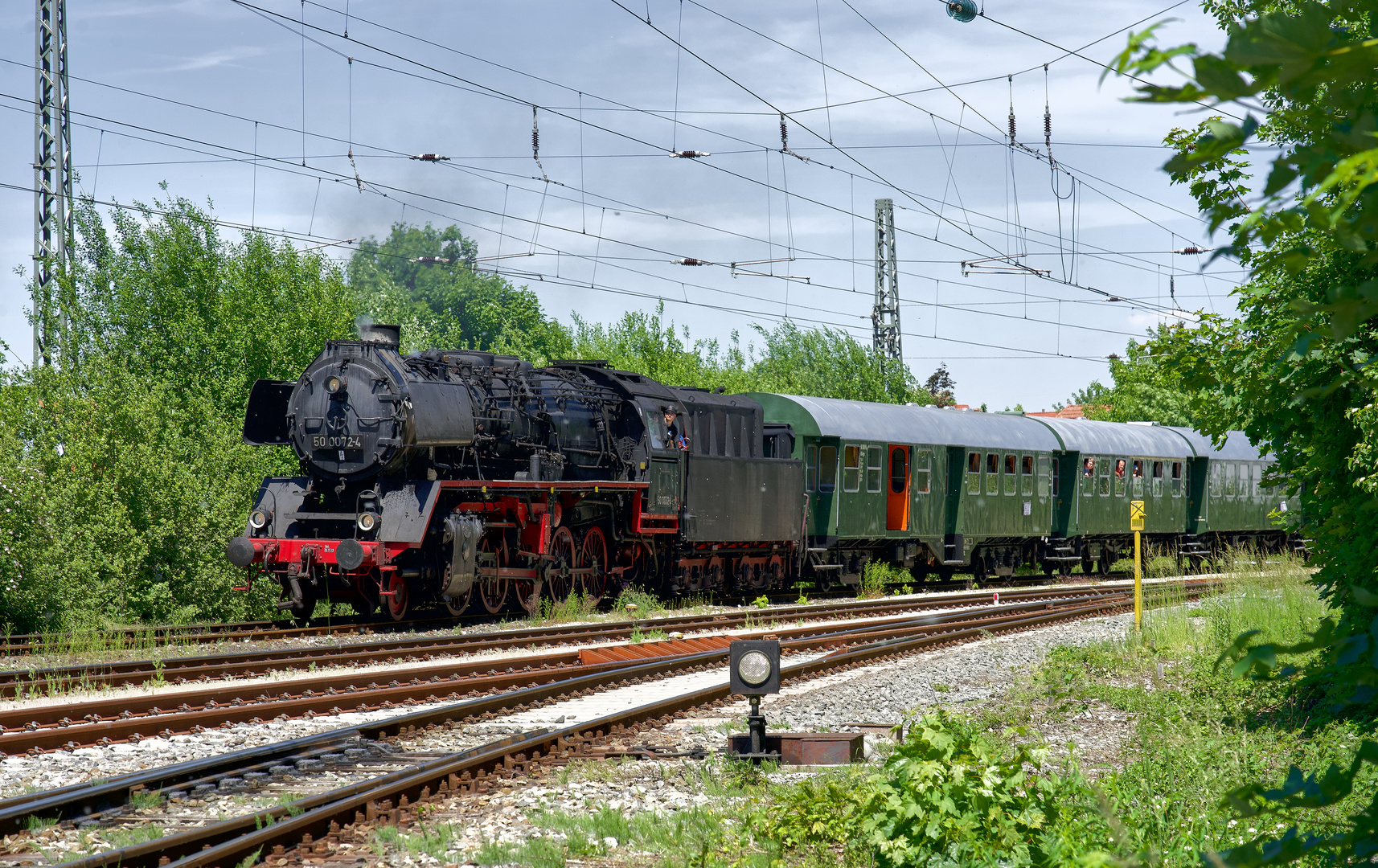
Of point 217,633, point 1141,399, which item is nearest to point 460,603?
point 217,633

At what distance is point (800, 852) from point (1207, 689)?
6529 mm

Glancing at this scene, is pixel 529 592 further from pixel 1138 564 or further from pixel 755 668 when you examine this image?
pixel 755 668

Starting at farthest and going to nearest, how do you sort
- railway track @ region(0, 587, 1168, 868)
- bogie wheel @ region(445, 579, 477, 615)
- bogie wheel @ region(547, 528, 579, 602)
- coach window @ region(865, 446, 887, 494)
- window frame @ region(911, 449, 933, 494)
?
window frame @ region(911, 449, 933, 494), coach window @ region(865, 446, 887, 494), bogie wheel @ region(547, 528, 579, 602), bogie wheel @ region(445, 579, 477, 615), railway track @ region(0, 587, 1168, 868)

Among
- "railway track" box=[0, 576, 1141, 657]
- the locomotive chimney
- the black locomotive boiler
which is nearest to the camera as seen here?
"railway track" box=[0, 576, 1141, 657]

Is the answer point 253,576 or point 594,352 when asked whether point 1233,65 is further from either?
point 594,352

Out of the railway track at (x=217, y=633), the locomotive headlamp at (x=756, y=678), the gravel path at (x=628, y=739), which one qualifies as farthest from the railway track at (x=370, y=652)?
the locomotive headlamp at (x=756, y=678)

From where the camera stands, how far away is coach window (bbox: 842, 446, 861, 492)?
77.0 ft

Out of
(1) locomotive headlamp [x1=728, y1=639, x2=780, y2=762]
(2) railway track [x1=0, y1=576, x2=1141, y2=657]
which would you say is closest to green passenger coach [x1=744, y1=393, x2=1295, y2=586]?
(2) railway track [x1=0, y1=576, x2=1141, y2=657]

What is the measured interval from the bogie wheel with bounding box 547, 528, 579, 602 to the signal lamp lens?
10.6m

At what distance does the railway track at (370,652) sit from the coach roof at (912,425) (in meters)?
4.10

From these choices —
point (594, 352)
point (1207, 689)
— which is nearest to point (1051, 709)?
point (1207, 689)

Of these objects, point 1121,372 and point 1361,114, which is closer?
point 1361,114

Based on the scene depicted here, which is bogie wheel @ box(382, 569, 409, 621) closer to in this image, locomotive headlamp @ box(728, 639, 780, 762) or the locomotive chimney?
the locomotive chimney

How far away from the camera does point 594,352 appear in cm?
4625
